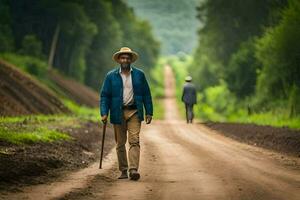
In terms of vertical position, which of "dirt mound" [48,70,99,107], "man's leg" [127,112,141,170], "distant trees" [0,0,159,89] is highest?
"distant trees" [0,0,159,89]

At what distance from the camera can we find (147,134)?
79.8 feet

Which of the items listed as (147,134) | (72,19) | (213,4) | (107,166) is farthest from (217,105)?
(107,166)

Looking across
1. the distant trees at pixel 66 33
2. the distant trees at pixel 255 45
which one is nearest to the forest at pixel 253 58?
the distant trees at pixel 255 45

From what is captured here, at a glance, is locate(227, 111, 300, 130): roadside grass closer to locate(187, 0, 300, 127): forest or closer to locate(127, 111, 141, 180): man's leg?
locate(187, 0, 300, 127): forest

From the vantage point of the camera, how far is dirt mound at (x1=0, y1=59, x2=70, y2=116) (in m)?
29.4

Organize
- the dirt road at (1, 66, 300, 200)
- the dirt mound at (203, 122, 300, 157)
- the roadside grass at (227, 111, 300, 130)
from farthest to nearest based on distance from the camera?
the roadside grass at (227, 111, 300, 130), the dirt mound at (203, 122, 300, 157), the dirt road at (1, 66, 300, 200)

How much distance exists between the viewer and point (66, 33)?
56062 mm

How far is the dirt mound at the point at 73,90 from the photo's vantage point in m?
51.2

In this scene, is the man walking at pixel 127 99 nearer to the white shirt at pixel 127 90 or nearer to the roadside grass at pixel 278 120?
the white shirt at pixel 127 90

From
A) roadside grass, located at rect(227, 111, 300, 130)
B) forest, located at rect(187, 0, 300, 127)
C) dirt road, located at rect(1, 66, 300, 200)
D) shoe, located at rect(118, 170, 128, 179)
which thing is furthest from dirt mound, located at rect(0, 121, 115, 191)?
forest, located at rect(187, 0, 300, 127)

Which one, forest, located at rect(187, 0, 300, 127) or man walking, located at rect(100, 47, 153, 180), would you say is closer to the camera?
man walking, located at rect(100, 47, 153, 180)

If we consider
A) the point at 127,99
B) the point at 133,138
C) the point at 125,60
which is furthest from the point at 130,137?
the point at 125,60

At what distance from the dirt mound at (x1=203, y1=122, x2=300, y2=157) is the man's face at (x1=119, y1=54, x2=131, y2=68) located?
21.3ft

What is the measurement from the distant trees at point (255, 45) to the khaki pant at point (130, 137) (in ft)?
59.6
